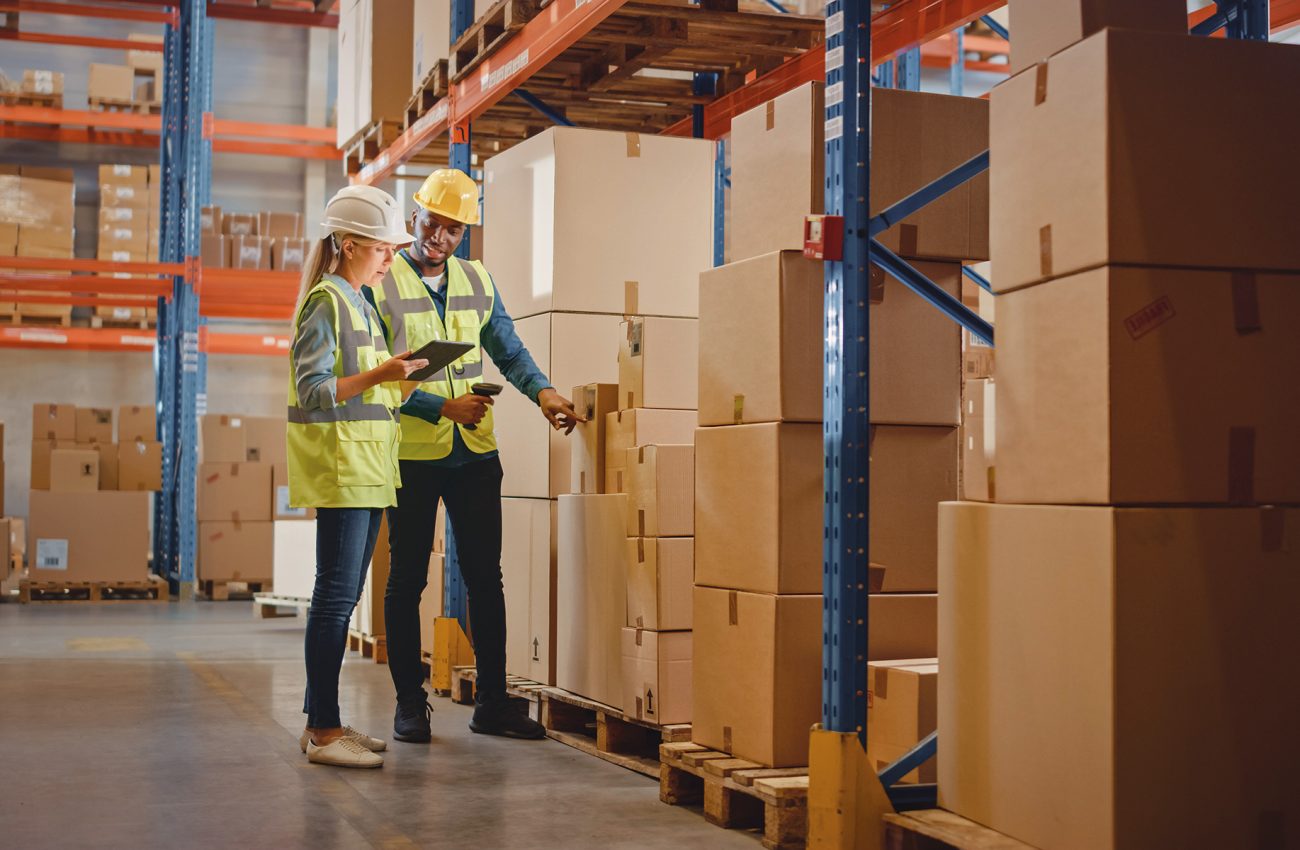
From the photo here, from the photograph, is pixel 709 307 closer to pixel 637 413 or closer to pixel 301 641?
pixel 637 413

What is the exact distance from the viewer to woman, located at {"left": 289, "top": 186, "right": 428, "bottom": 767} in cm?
434

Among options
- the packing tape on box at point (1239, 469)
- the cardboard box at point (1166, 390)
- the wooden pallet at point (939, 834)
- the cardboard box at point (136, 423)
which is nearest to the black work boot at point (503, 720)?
the wooden pallet at point (939, 834)

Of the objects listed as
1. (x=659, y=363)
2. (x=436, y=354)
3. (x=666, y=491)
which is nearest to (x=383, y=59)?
(x=659, y=363)

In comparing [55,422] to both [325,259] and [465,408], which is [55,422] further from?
[325,259]

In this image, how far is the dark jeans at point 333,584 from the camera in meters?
4.39

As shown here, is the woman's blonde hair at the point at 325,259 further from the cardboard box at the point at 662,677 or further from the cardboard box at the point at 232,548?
the cardboard box at the point at 232,548

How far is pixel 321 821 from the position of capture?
386cm

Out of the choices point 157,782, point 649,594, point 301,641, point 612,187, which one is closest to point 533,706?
point 649,594

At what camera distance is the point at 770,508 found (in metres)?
3.74

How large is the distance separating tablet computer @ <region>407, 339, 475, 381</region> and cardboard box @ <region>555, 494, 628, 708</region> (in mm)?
807

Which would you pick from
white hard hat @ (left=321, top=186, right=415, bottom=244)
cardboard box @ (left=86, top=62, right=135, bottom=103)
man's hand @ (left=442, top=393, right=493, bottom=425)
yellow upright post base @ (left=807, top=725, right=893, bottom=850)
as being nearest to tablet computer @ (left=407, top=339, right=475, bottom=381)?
white hard hat @ (left=321, top=186, right=415, bottom=244)

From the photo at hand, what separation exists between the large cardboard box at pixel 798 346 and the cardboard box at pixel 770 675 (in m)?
0.50

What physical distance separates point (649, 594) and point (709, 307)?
1.03 m

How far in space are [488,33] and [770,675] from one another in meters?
3.52
